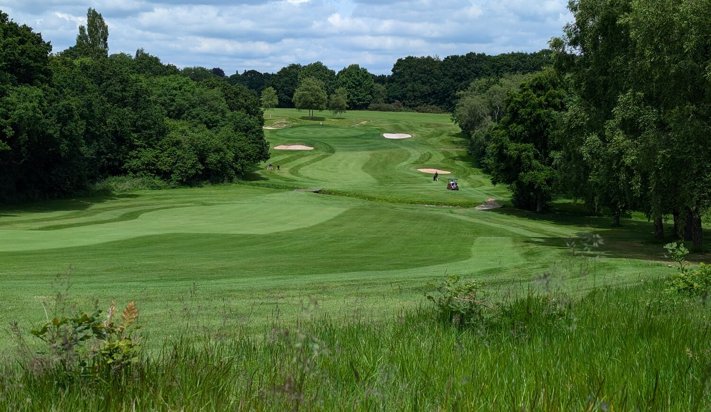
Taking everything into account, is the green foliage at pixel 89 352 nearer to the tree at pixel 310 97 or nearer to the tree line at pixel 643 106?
the tree line at pixel 643 106

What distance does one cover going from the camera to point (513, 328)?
7.24m

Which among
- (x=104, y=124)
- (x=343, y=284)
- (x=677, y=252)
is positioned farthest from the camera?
(x=104, y=124)

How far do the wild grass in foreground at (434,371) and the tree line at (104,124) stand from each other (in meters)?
42.5

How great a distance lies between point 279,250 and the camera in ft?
96.8

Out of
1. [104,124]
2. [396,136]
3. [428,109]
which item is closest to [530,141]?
[104,124]

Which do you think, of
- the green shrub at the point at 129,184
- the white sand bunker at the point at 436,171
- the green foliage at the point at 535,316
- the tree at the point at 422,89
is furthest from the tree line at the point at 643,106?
the tree at the point at 422,89

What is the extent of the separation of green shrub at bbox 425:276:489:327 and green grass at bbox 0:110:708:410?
322 millimetres

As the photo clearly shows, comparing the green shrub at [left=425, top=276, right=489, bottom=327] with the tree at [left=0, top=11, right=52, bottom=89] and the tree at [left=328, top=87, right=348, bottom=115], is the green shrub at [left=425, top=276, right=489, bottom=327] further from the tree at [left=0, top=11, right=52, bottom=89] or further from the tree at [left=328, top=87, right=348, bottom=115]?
the tree at [left=328, top=87, right=348, bottom=115]

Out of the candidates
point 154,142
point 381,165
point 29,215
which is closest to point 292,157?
point 381,165

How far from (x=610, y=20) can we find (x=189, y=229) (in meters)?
23.8

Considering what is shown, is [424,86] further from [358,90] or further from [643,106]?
[643,106]

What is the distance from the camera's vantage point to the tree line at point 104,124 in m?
47.6

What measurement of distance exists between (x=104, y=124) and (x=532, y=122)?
131ft

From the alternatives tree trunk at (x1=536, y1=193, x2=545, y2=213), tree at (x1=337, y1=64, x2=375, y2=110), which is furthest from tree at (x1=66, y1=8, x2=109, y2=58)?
tree trunk at (x1=536, y1=193, x2=545, y2=213)
